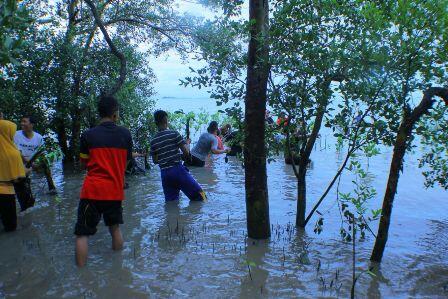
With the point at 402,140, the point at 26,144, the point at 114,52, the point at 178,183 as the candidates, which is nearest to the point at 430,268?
the point at 402,140

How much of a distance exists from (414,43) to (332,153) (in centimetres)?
1447

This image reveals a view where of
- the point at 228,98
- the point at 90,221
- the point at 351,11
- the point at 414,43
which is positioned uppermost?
A: the point at 351,11

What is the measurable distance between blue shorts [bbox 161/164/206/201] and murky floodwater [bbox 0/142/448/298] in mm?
196

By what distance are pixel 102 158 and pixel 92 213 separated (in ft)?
2.05

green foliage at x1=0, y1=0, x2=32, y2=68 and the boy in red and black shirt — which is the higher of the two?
green foliage at x1=0, y1=0, x2=32, y2=68

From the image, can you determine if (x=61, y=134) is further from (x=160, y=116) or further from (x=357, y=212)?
(x=357, y=212)

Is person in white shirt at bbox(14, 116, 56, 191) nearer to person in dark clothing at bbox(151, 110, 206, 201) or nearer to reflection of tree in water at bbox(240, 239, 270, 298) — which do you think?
person in dark clothing at bbox(151, 110, 206, 201)

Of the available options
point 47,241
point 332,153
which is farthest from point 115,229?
point 332,153

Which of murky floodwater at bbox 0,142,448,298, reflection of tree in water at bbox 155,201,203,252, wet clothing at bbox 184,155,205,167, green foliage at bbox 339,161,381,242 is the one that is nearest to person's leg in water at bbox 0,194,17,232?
murky floodwater at bbox 0,142,448,298

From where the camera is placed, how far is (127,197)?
893 centimetres

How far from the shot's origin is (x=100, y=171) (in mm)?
4688

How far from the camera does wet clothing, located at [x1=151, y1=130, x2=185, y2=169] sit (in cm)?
748

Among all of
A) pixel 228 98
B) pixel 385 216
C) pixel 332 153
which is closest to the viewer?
pixel 385 216

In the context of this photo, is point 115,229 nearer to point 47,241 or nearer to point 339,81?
point 47,241
